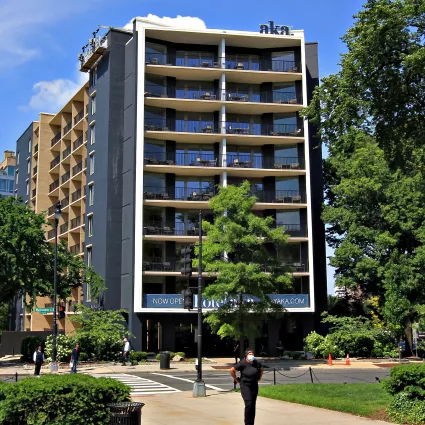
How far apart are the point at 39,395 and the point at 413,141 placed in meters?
16.2

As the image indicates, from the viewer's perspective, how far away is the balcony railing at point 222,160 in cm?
4653

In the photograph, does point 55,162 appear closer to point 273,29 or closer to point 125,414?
point 273,29

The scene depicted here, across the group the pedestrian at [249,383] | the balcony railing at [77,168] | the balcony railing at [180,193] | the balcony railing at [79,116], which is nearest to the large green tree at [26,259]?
the balcony railing at [180,193]

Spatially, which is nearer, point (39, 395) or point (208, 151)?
point (39, 395)

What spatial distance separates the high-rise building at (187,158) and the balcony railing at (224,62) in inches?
3.9

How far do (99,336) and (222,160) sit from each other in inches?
656

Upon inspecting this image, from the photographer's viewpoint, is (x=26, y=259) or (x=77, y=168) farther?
(x=77, y=168)

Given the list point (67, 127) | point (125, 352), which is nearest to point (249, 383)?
point (125, 352)

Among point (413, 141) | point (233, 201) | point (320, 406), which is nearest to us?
point (320, 406)

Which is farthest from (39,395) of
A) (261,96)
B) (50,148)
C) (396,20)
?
(50,148)

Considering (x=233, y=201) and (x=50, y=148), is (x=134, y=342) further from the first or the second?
Result: (x=50, y=148)

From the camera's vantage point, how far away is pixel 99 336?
127 feet

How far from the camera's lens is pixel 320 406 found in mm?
16547

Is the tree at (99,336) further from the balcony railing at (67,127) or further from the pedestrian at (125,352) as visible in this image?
the balcony railing at (67,127)
